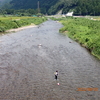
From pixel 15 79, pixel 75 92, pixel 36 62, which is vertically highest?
pixel 36 62

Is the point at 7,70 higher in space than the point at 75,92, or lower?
higher

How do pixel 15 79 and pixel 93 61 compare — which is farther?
pixel 93 61

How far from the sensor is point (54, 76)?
19.5 m

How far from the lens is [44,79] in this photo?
18719mm

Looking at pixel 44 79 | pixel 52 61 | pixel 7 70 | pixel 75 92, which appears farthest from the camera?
pixel 52 61

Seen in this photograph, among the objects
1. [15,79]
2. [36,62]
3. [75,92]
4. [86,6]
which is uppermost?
[86,6]

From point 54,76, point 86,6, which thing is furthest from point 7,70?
point 86,6

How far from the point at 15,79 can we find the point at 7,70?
3469 millimetres

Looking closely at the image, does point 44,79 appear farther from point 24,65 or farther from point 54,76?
point 24,65

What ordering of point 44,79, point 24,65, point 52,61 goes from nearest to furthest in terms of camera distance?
point 44,79, point 24,65, point 52,61

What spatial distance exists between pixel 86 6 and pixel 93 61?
144990 mm

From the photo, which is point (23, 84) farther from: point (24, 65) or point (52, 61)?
point (52, 61)

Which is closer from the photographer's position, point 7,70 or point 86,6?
point 7,70

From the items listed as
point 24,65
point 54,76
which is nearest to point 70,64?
point 54,76
